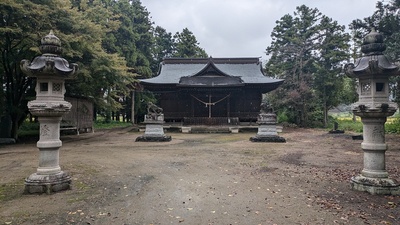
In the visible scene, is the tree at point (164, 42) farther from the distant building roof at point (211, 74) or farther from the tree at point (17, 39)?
the tree at point (17, 39)

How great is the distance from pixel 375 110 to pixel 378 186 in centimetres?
165

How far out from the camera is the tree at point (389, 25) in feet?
51.4

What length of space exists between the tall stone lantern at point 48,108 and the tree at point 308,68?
86.6ft

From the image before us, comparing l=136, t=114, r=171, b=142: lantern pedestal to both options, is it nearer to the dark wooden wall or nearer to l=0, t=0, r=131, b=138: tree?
l=0, t=0, r=131, b=138: tree

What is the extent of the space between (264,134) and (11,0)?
50.8 ft

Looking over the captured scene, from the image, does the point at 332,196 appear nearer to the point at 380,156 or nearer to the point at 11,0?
the point at 380,156

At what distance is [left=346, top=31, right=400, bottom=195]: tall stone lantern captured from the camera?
18.4 ft

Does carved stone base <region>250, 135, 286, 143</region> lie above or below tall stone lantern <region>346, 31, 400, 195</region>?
below

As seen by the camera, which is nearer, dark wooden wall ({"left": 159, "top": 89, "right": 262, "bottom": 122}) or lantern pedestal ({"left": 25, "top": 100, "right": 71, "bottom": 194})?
lantern pedestal ({"left": 25, "top": 100, "right": 71, "bottom": 194})

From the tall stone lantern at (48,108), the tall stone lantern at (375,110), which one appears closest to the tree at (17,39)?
the tall stone lantern at (48,108)

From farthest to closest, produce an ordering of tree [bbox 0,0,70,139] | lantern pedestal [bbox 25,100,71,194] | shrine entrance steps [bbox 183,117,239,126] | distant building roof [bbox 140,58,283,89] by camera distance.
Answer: distant building roof [bbox 140,58,283,89]
shrine entrance steps [bbox 183,117,239,126]
tree [bbox 0,0,70,139]
lantern pedestal [bbox 25,100,71,194]

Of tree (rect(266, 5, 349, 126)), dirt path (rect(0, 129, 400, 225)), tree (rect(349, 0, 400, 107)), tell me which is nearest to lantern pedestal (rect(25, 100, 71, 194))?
dirt path (rect(0, 129, 400, 225))

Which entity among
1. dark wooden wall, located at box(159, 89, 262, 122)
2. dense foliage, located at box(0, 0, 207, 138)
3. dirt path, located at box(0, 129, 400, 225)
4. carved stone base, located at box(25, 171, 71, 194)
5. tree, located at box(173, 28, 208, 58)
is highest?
tree, located at box(173, 28, 208, 58)

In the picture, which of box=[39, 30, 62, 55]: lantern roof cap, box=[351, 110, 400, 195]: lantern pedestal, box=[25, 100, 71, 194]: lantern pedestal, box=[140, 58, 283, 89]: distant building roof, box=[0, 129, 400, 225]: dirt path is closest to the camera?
box=[0, 129, 400, 225]: dirt path
